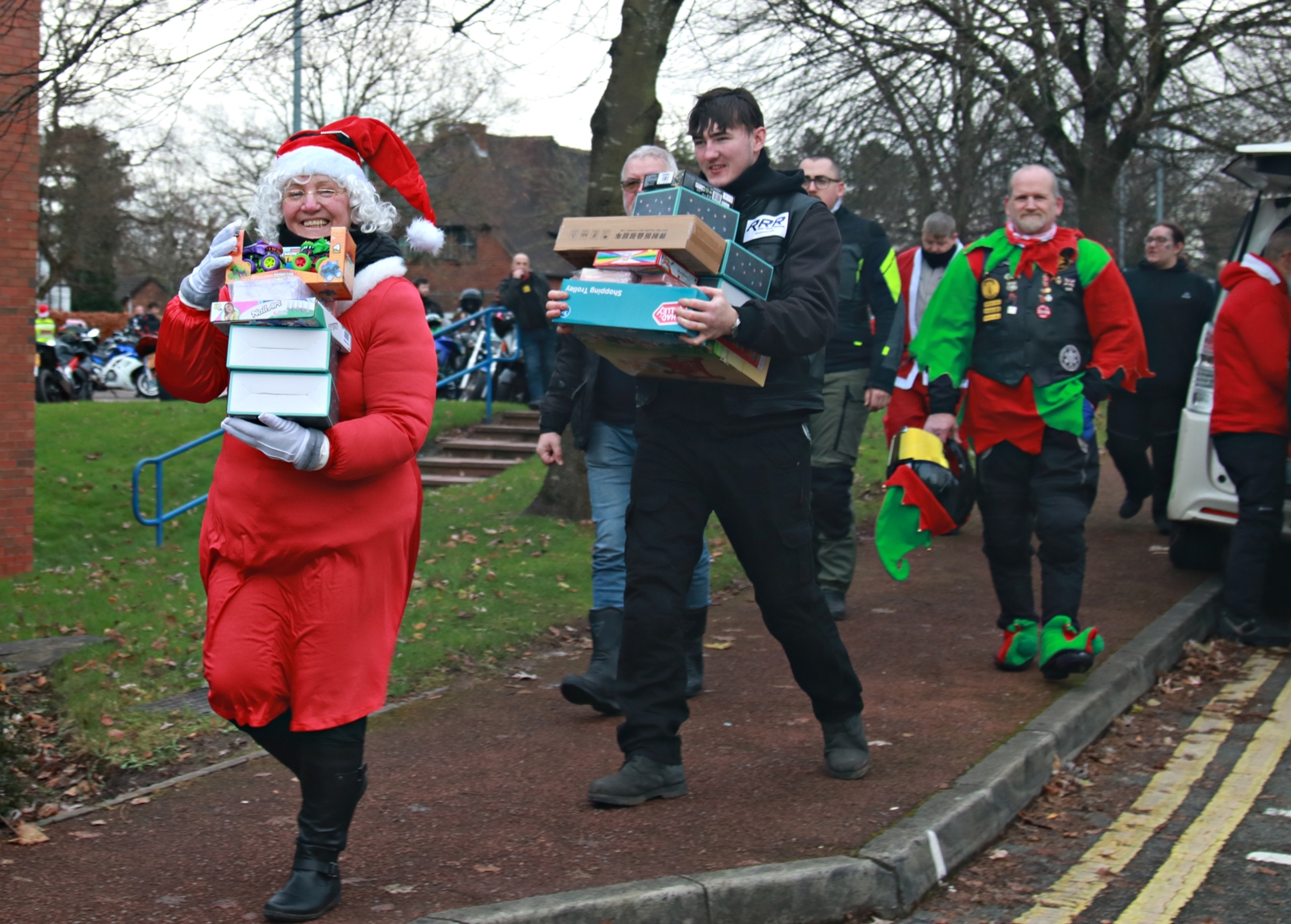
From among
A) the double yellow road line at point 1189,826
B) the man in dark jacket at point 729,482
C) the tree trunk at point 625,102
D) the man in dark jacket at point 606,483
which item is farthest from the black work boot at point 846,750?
the tree trunk at point 625,102

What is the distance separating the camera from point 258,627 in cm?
328

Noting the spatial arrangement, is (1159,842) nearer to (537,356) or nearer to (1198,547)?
(1198,547)

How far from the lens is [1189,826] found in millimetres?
4402

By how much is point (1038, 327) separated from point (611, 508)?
1.95 meters

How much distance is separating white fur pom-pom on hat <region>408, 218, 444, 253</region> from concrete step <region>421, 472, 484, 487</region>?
10594mm

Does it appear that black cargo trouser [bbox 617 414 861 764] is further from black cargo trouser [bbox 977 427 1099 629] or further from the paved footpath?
black cargo trouser [bbox 977 427 1099 629]

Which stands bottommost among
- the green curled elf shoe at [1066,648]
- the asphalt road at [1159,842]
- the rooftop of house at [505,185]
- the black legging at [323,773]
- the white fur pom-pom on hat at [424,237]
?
the asphalt road at [1159,842]

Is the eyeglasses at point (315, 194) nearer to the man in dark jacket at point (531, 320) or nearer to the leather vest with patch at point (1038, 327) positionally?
the leather vest with patch at point (1038, 327)


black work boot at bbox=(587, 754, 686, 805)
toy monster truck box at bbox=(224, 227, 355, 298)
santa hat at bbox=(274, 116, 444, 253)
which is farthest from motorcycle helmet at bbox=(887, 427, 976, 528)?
toy monster truck box at bbox=(224, 227, 355, 298)

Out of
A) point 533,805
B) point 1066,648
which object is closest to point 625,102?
point 1066,648

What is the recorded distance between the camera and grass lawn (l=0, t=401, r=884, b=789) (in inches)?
217

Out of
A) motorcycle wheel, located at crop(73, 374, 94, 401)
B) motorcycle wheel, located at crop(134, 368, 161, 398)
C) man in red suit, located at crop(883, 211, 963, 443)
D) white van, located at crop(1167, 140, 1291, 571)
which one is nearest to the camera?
white van, located at crop(1167, 140, 1291, 571)

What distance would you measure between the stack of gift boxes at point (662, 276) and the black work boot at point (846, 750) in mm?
1274

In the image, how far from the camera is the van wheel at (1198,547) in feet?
27.7
